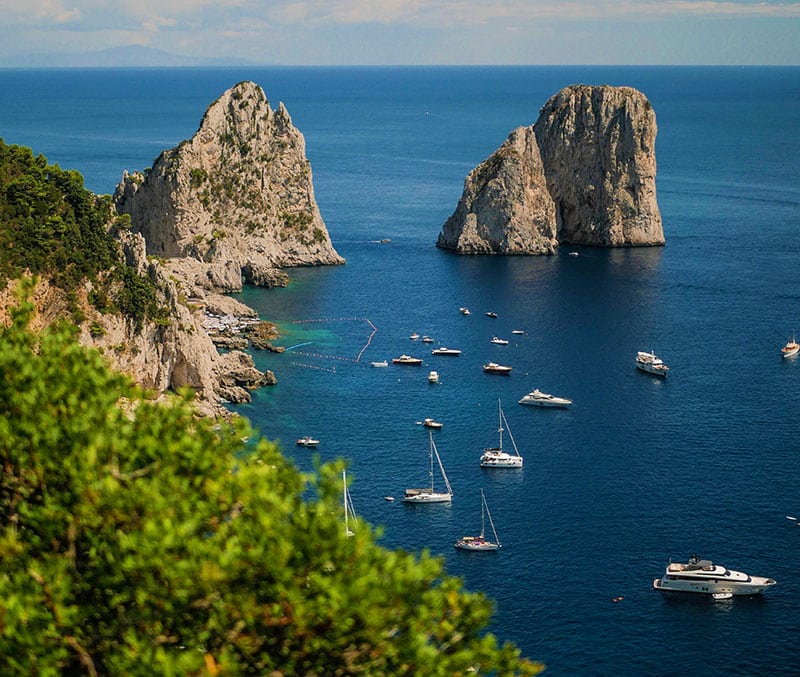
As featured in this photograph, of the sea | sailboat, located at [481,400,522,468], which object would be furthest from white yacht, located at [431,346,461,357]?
sailboat, located at [481,400,522,468]

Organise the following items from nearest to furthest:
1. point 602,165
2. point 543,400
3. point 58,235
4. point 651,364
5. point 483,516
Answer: point 483,516 < point 58,235 < point 543,400 < point 651,364 < point 602,165

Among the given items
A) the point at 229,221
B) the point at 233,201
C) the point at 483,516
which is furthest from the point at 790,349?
the point at 233,201

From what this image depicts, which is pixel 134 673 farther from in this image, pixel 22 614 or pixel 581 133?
pixel 581 133

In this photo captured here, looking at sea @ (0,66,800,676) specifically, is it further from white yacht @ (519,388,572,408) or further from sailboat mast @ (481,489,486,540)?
white yacht @ (519,388,572,408)

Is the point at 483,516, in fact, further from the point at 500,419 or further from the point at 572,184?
the point at 572,184

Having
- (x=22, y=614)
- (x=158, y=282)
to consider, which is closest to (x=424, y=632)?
(x=22, y=614)

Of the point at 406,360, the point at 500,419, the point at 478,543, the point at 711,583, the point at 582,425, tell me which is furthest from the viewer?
the point at 406,360

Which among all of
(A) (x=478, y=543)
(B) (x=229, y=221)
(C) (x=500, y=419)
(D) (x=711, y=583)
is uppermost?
(B) (x=229, y=221)
